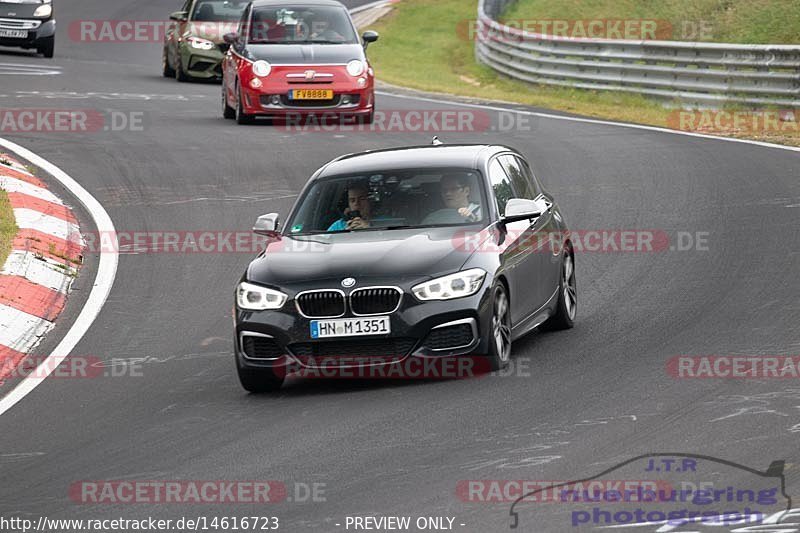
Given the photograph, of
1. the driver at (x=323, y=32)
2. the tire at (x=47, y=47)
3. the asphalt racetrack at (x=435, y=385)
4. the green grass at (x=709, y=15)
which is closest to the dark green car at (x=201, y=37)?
the tire at (x=47, y=47)

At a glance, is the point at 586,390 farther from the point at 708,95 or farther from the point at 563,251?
the point at 708,95

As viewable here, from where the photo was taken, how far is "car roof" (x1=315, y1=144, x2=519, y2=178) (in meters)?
11.2

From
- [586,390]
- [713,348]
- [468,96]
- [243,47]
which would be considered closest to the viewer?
[586,390]

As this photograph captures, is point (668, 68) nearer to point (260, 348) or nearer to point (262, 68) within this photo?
point (262, 68)

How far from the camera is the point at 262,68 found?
22875mm

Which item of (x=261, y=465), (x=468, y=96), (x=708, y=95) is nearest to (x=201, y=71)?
(x=468, y=96)

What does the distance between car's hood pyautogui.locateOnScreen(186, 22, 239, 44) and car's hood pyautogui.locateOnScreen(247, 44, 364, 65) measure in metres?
6.13

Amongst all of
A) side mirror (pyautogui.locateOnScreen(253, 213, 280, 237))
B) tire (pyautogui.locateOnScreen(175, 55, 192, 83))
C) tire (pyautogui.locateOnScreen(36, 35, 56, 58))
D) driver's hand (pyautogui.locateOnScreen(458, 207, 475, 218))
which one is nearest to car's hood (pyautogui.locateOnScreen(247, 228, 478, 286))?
side mirror (pyautogui.locateOnScreen(253, 213, 280, 237))

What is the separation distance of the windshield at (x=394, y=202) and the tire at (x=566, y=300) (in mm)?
1140

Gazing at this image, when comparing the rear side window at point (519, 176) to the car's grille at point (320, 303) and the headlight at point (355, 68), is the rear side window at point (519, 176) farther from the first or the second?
the headlight at point (355, 68)

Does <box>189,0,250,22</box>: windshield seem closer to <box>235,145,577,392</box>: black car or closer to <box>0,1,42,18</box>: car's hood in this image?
<box>0,1,42,18</box>: car's hood

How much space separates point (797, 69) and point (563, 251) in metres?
13.1

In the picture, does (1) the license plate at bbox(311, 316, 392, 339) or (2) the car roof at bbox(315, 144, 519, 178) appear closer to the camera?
(1) the license plate at bbox(311, 316, 392, 339)

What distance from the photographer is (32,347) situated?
11.7 meters
